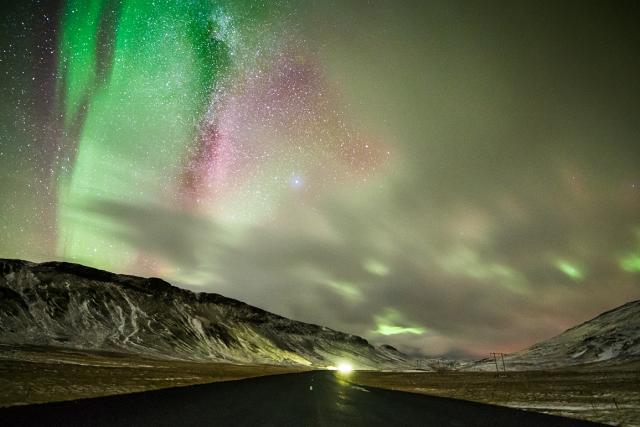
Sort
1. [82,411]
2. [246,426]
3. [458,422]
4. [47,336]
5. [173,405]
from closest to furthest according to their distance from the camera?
[246,426]
[82,411]
[458,422]
[173,405]
[47,336]

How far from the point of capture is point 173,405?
2292 cm

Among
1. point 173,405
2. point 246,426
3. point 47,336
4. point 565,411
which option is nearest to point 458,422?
point 246,426

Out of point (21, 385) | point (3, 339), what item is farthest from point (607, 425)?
point (3, 339)

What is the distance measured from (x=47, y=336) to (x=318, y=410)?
7626 inches

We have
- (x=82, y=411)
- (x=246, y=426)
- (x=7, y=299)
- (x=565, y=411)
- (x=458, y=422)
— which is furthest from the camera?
(x=7, y=299)

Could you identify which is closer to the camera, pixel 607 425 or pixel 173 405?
pixel 607 425

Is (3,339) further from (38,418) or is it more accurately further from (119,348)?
(38,418)

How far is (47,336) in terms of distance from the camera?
557 ft

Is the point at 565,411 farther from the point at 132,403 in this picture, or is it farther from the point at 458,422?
the point at 132,403

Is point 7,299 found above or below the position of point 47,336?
above

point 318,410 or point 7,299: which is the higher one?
point 7,299

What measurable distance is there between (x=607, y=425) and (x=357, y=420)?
13.9 m

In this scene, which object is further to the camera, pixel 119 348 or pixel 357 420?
pixel 119 348

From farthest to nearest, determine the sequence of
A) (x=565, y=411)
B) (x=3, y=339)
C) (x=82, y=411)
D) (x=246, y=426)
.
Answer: (x=3, y=339) → (x=565, y=411) → (x=82, y=411) → (x=246, y=426)
